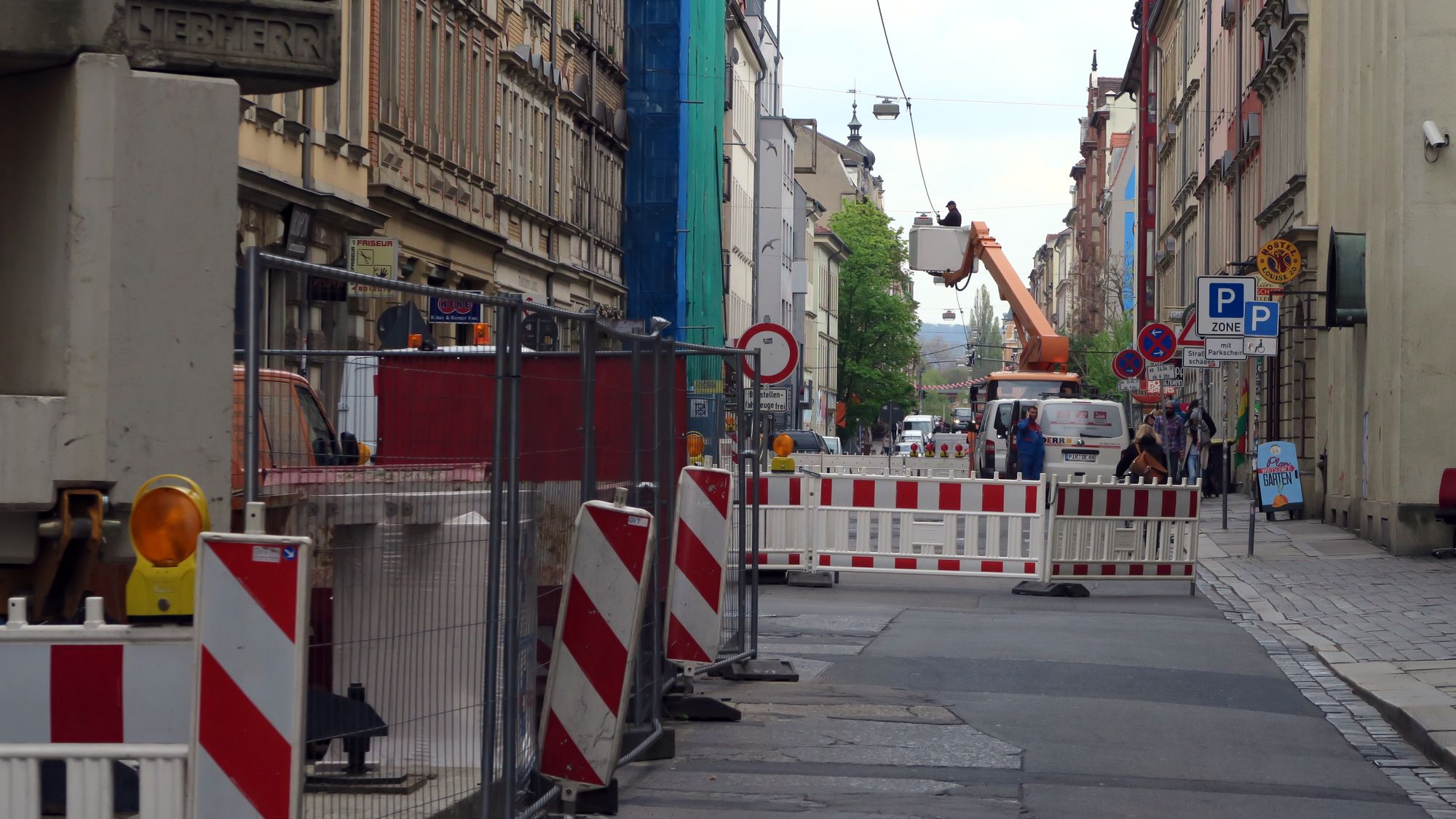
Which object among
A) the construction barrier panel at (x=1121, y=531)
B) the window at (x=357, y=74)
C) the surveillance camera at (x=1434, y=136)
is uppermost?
the window at (x=357, y=74)

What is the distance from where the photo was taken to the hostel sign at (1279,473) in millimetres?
27734

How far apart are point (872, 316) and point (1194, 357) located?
302 ft

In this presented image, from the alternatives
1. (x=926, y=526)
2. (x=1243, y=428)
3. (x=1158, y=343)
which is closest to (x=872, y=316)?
(x=1243, y=428)

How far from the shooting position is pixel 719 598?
10.4 meters

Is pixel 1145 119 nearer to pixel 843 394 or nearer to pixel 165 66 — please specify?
pixel 843 394

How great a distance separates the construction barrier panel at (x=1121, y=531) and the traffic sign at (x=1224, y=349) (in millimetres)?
4274

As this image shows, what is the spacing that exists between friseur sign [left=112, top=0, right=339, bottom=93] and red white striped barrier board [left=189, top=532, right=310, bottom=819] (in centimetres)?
285

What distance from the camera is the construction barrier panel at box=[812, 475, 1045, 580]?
18.9m

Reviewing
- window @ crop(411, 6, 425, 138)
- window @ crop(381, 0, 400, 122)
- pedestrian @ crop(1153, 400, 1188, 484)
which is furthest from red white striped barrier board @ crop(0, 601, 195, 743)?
pedestrian @ crop(1153, 400, 1188, 484)

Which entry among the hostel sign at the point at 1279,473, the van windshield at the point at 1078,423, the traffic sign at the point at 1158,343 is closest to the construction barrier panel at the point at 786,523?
the hostel sign at the point at 1279,473

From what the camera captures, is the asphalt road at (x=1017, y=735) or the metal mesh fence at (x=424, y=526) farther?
the asphalt road at (x=1017, y=735)

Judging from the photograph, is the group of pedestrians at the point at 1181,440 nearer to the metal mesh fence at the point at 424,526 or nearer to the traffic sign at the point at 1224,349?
the traffic sign at the point at 1224,349

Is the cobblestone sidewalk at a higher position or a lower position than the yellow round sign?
lower

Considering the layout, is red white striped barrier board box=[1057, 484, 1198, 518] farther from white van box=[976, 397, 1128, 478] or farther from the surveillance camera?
white van box=[976, 397, 1128, 478]
